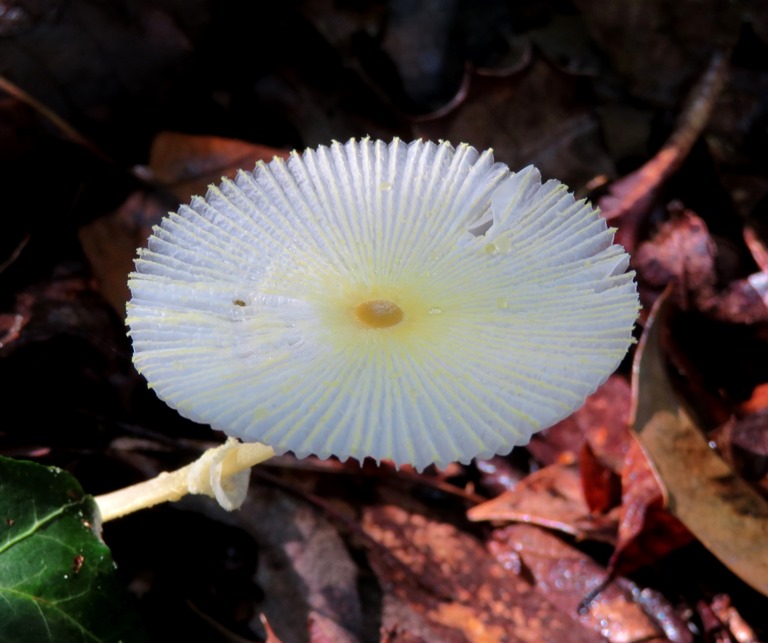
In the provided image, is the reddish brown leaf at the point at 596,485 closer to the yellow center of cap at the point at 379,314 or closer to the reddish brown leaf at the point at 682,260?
the reddish brown leaf at the point at 682,260

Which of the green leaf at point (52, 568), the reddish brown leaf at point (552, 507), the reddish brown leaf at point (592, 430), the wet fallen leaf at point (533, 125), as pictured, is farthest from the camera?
the wet fallen leaf at point (533, 125)

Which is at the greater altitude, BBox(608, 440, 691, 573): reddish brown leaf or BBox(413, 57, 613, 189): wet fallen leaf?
BBox(413, 57, 613, 189): wet fallen leaf

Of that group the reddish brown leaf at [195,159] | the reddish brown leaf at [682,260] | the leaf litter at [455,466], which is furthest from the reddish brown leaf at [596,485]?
the reddish brown leaf at [195,159]

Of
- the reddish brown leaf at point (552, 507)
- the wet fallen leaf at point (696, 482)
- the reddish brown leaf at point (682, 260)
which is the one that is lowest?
the reddish brown leaf at point (552, 507)

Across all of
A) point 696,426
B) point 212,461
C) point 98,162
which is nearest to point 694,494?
point 696,426

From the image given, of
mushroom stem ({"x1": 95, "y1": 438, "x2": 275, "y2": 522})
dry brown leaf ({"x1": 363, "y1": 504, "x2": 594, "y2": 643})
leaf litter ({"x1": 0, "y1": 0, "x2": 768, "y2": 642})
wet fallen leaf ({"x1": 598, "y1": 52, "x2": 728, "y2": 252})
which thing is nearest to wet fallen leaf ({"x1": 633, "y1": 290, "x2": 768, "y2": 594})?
leaf litter ({"x1": 0, "y1": 0, "x2": 768, "y2": 642})

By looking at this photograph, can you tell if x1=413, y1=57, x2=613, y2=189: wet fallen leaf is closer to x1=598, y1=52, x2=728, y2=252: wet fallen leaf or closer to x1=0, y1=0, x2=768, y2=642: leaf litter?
x1=0, y1=0, x2=768, y2=642: leaf litter
